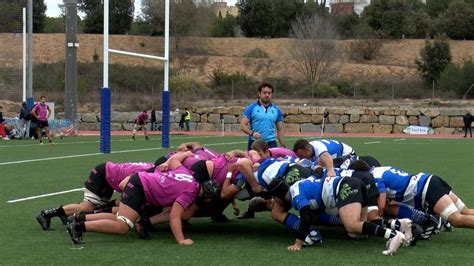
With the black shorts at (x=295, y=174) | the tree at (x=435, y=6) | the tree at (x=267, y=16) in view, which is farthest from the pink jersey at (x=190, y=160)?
the tree at (x=435, y=6)

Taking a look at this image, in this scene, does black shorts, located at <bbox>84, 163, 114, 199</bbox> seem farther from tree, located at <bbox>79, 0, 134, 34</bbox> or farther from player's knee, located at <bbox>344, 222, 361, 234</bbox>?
tree, located at <bbox>79, 0, 134, 34</bbox>

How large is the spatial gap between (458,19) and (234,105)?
32.1m

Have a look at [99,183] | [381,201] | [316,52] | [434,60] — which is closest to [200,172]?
[99,183]

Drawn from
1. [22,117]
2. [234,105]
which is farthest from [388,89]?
[22,117]

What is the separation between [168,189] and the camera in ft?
25.0

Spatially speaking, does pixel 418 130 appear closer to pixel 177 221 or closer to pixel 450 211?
pixel 450 211

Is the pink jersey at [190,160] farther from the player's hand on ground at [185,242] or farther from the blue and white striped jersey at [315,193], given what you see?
the blue and white striped jersey at [315,193]

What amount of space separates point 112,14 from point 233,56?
2533 centimetres

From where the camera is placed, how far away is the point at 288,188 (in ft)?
24.9

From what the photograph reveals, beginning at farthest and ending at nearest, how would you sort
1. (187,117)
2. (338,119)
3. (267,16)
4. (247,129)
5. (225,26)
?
(225,26)
(267,16)
(338,119)
(187,117)
(247,129)

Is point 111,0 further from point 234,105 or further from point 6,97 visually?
point 234,105

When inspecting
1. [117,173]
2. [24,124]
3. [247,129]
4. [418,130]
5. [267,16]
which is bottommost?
[418,130]

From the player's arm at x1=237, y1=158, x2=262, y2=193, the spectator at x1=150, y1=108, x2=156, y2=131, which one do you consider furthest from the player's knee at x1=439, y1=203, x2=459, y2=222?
the spectator at x1=150, y1=108, x2=156, y2=131

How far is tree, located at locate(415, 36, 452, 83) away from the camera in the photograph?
56844 millimetres
